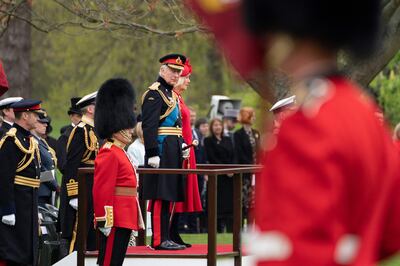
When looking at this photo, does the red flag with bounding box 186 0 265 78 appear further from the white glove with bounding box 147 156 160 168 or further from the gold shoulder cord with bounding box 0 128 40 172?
the white glove with bounding box 147 156 160 168

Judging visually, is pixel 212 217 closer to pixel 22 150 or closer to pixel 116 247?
pixel 116 247

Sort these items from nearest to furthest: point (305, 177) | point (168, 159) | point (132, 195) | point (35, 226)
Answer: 1. point (305, 177)
2. point (132, 195)
3. point (35, 226)
4. point (168, 159)

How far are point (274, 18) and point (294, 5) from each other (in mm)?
58

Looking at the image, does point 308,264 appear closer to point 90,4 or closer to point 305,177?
point 305,177

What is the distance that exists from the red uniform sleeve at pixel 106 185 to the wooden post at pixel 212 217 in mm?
686

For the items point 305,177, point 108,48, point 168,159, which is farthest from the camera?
point 108,48

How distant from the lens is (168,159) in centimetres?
1045

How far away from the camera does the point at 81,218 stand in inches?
374

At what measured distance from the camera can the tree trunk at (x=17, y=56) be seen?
749 inches

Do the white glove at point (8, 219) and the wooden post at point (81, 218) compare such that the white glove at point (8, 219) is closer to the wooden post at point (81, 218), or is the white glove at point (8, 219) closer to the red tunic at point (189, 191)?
the wooden post at point (81, 218)

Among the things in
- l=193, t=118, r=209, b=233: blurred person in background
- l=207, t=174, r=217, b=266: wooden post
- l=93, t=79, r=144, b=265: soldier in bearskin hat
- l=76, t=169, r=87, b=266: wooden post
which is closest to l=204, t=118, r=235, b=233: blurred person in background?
l=193, t=118, r=209, b=233: blurred person in background

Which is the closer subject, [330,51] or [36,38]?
[330,51]

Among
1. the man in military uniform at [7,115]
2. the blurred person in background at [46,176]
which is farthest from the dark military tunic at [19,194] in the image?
the blurred person in background at [46,176]

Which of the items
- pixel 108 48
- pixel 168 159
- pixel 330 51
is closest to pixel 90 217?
pixel 168 159
